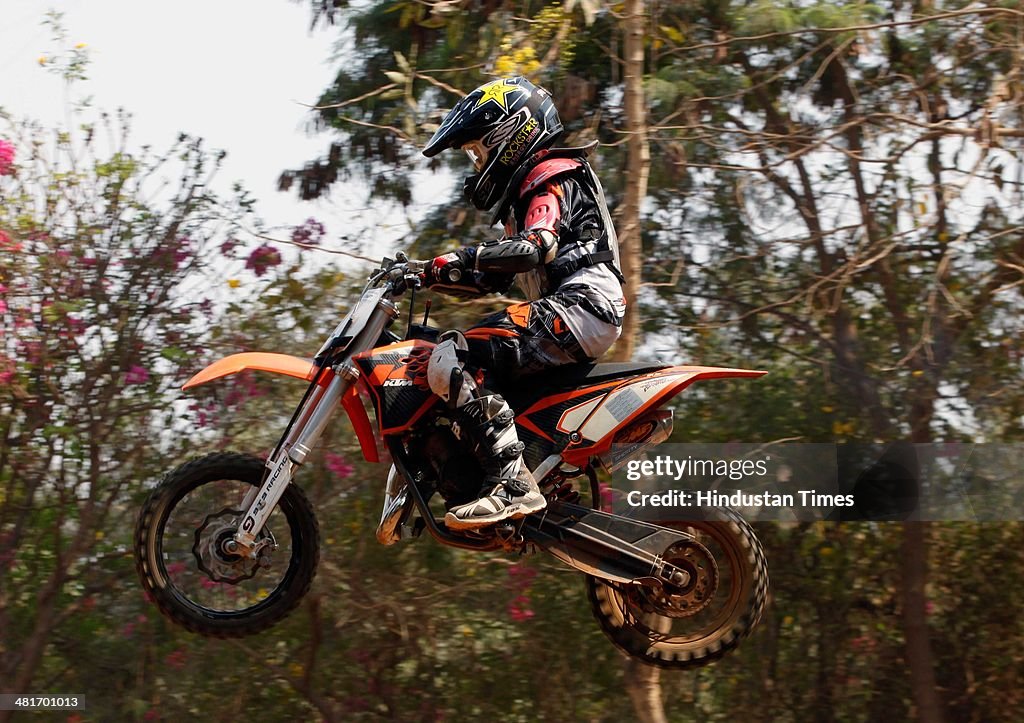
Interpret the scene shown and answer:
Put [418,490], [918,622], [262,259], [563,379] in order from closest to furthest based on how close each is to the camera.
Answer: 1. [418,490]
2. [563,379]
3. [262,259]
4. [918,622]

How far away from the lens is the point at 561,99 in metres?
7.79

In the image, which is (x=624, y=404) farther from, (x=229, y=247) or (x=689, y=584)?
(x=229, y=247)

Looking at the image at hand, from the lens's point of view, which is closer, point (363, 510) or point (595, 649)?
point (363, 510)

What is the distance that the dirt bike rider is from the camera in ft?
15.0

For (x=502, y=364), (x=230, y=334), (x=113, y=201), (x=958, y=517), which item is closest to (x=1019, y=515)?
(x=958, y=517)

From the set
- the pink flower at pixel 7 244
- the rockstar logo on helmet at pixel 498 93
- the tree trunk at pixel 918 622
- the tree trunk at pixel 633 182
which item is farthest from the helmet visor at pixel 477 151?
the tree trunk at pixel 918 622

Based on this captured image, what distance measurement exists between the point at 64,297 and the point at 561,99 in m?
3.37

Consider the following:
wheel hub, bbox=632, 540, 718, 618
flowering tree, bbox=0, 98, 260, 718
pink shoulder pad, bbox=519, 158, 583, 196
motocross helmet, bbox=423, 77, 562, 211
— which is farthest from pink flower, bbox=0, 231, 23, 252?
wheel hub, bbox=632, 540, 718, 618

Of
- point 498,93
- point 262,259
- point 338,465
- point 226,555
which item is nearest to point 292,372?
point 226,555

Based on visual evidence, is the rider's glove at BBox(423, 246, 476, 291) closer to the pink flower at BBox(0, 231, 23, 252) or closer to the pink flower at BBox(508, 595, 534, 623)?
the pink flower at BBox(0, 231, 23, 252)

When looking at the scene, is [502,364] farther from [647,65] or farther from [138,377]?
[647,65]

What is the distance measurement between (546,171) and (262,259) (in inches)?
122

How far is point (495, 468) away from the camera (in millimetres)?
4586

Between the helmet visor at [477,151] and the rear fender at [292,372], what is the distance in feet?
3.53
